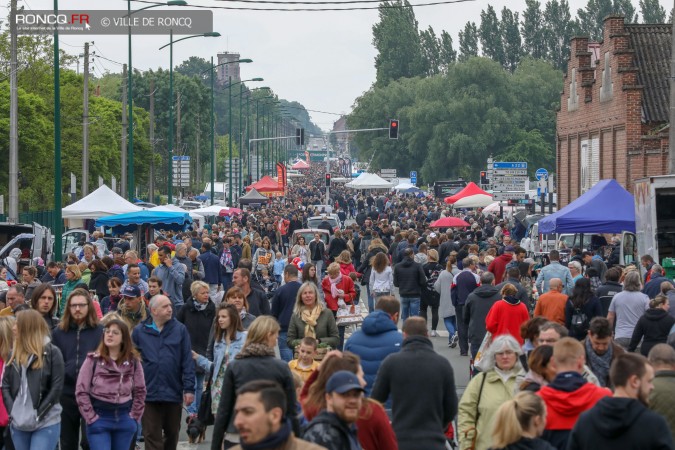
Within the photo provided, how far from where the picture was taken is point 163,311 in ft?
36.8

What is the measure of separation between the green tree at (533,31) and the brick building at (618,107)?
7149cm

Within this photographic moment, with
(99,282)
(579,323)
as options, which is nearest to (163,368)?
(579,323)

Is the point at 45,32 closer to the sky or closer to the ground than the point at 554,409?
→ closer to the sky

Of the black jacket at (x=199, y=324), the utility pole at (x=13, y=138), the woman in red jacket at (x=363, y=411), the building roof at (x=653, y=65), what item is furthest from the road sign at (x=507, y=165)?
the woman in red jacket at (x=363, y=411)

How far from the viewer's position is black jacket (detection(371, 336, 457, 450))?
28.8 feet

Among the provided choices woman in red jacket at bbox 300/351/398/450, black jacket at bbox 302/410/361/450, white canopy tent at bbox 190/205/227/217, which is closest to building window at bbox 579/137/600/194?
white canopy tent at bbox 190/205/227/217

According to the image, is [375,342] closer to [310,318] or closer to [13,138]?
[310,318]

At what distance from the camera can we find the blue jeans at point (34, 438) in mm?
10000

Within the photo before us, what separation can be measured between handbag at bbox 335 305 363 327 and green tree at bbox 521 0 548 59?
108746mm

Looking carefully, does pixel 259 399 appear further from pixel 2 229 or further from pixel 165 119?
pixel 165 119

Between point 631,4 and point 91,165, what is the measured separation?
Answer: 6945cm

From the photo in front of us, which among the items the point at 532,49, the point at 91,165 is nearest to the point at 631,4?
the point at 532,49

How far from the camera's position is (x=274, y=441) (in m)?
5.79

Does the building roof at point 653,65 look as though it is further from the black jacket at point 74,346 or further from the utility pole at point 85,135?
the black jacket at point 74,346
